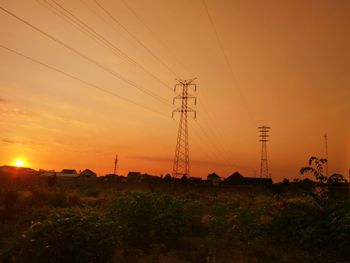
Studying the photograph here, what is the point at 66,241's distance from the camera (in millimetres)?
7348

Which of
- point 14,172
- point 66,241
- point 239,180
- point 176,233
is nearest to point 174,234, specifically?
point 176,233

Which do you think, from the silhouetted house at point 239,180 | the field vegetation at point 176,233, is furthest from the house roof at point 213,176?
the field vegetation at point 176,233

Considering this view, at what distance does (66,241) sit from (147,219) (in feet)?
12.9

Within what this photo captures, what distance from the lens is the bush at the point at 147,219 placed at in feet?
35.7

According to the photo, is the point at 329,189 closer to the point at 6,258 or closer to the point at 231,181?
the point at 6,258

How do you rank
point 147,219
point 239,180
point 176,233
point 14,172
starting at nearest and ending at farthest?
point 147,219 < point 176,233 < point 14,172 < point 239,180

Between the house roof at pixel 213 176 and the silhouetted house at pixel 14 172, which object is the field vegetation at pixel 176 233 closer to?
the silhouetted house at pixel 14 172

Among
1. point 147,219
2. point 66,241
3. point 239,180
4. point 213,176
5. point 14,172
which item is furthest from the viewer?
point 213,176

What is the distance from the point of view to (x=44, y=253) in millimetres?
7145

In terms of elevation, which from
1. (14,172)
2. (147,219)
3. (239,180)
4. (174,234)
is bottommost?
(174,234)

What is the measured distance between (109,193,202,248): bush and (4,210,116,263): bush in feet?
8.90

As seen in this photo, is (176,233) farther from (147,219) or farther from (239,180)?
(239,180)

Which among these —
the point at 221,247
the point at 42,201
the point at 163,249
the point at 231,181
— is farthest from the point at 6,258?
the point at 231,181

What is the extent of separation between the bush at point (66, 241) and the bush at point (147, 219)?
8.90ft
